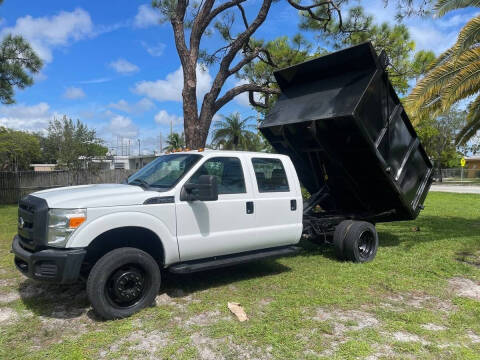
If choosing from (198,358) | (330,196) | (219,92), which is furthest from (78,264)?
(219,92)

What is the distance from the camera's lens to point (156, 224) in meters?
4.70

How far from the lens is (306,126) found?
22.5 feet

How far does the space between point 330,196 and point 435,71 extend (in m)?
4.57

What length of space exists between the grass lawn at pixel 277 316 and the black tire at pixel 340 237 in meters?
0.18

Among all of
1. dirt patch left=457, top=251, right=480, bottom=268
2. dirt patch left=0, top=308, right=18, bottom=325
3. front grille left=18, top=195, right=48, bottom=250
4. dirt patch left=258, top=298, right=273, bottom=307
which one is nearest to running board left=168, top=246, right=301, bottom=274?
dirt patch left=258, top=298, right=273, bottom=307

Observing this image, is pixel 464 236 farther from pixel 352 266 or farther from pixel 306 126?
pixel 306 126

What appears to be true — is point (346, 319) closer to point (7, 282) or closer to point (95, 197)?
point (95, 197)

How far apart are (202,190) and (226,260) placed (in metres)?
1.17

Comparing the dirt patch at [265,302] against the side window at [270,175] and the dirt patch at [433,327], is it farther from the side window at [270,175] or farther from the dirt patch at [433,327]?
the dirt patch at [433,327]

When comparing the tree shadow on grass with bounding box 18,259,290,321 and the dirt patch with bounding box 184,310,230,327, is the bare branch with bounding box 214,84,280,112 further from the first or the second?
the dirt patch with bounding box 184,310,230,327

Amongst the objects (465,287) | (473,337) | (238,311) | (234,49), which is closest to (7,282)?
(238,311)

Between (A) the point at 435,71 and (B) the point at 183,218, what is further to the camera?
(A) the point at 435,71

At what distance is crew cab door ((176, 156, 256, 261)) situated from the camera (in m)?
4.96

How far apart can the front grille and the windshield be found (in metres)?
1.39
